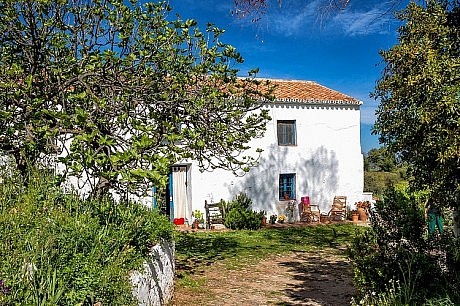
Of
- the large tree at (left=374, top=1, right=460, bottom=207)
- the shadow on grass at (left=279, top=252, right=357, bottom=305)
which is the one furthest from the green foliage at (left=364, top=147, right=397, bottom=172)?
the large tree at (left=374, top=1, right=460, bottom=207)

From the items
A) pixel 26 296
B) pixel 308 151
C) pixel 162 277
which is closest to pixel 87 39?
pixel 162 277

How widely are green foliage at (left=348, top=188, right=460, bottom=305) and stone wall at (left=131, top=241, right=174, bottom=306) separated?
3.13 meters

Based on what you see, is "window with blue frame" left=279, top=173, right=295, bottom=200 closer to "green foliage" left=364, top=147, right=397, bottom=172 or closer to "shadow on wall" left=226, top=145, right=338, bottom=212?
"shadow on wall" left=226, top=145, right=338, bottom=212

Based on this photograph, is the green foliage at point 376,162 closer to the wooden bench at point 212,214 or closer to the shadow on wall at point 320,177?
the shadow on wall at point 320,177

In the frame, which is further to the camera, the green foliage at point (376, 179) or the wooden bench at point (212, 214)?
the green foliage at point (376, 179)

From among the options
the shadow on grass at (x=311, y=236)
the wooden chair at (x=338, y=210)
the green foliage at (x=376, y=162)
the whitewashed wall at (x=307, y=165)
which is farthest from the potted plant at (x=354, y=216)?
the green foliage at (x=376, y=162)

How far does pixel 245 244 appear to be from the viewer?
16500 millimetres

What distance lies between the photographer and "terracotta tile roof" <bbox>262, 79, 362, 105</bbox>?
22719 mm

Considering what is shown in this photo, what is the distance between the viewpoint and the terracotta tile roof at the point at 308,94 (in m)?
22.7

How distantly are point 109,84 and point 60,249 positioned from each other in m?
3.11

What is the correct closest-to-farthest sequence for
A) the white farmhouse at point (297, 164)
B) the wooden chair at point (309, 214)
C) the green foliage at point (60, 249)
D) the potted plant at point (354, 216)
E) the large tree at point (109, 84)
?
the green foliage at point (60, 249)
the large tree at point (109, 84)
the white farmhouse at point (297, 164)
the wooden chair at point (309, 214)
the potted plant at point (354, 216)

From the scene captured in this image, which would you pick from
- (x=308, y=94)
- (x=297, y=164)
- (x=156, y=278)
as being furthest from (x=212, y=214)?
(x=156, y=278)

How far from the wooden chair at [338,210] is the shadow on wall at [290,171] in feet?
1.15

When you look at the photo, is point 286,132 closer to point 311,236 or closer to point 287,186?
point 287,186
